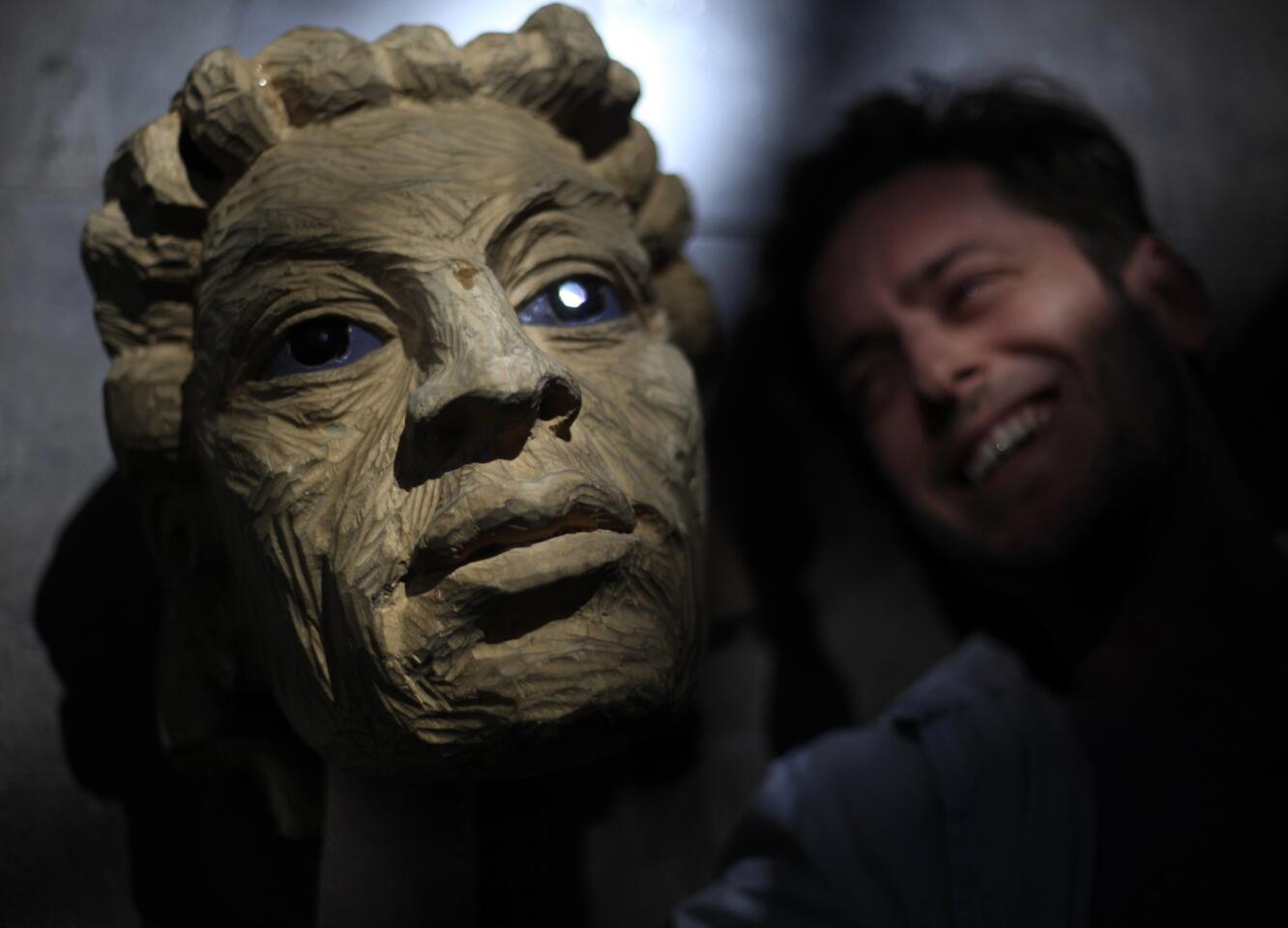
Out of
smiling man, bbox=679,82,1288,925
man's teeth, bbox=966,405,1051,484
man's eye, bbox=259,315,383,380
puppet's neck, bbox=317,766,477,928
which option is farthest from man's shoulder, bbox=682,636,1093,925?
man's eye, bbox=259,315,383,380

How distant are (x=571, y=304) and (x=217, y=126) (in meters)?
0.29

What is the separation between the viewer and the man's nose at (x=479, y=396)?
0.65 metres

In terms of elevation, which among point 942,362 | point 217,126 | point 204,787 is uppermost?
point 217,126

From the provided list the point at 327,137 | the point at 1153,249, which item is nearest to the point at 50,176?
the point at 327,137

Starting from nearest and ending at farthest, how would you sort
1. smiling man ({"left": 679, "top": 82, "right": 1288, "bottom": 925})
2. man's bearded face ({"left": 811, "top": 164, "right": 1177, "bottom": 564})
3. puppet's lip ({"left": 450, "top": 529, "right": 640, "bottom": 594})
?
puppet's lip ({"left": 450, "top": 529, "right": 640, "bottom": 594}), smiling man ({"left": 679, "top": 82, "right": 1288, "bottom": 925}), man's bearded face ({"left": 811, "top": 164, "right": 1177, "bottom": 564})

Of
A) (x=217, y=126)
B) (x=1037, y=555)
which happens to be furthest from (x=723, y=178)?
(x=217, y=126)

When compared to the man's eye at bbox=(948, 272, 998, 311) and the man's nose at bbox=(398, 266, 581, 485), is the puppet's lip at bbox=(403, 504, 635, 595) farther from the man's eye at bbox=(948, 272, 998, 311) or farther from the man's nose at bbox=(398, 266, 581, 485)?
the man's eye at bbox=(948, 272, 998, 311)

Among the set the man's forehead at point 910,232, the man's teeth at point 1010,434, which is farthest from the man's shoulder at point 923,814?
the man's forehead at point 910,232

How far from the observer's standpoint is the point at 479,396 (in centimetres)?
65

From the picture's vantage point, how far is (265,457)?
2.39ft

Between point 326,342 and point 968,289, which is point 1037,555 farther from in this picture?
point 326,342

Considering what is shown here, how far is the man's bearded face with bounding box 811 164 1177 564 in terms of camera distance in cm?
109

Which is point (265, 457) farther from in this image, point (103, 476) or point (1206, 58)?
point (1206, 58)

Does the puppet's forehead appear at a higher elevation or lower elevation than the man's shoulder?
higher
